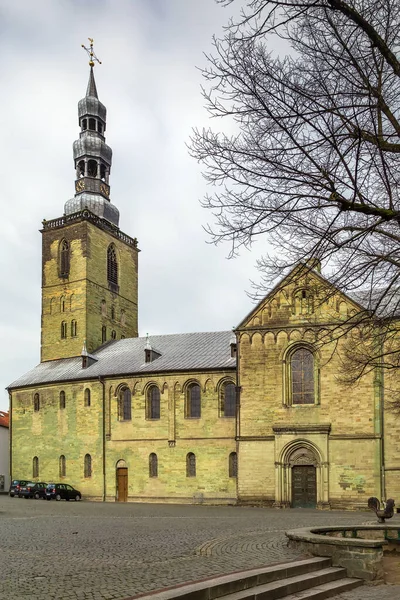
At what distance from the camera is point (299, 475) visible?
42094 millimetres

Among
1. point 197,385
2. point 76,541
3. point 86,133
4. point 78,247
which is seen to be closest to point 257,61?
point 76,541

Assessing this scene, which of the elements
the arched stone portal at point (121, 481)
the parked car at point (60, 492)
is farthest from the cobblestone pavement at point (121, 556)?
the arched stone portal at point (121, 481)

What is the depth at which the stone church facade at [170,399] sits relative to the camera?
135ft

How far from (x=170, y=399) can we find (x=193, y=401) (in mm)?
1445

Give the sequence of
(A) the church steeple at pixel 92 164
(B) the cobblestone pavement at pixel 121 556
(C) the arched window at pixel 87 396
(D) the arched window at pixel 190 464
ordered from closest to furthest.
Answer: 1. (B) the cobblestone pavement at pixel 121 556
2. (D) the arched window at pixel 190 464
3. (C) the arched window at pixel 87 396
4. (A) the church steeple at pixel 92 164

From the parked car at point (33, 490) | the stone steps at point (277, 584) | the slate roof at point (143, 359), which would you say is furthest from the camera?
the parked car at point (33, 490)

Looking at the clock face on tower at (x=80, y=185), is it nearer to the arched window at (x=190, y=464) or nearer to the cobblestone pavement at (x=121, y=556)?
the arched window at (x=190, y=464)

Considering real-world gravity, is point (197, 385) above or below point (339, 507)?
above

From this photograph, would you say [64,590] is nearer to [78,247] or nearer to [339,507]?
[339,507]

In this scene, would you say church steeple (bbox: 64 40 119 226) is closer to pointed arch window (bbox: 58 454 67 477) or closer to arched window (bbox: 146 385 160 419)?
arched window (bbox: 146 385 160 419)

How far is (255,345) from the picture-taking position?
4381 centimetres

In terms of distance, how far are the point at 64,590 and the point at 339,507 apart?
31.3 meters

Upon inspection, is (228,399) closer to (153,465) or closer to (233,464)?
(233,464)

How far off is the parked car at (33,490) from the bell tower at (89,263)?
1146 cm
